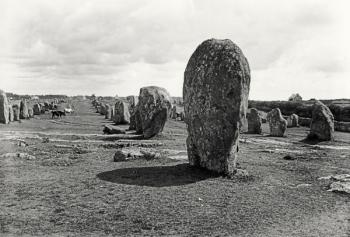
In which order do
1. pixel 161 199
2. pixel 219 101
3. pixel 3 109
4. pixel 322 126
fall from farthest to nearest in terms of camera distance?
pixel 3 109 < pixel 322 126 < pixel 219 101 < pixel 161 199

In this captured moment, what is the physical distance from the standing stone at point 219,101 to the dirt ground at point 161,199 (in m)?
0.79

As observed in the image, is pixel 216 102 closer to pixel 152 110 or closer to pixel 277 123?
pixel 152 110

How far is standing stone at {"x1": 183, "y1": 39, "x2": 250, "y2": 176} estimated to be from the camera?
555 inches

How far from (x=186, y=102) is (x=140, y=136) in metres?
13.1

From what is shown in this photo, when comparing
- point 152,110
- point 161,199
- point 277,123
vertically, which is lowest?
point 161,199

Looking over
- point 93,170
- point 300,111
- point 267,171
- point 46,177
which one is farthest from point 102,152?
point 300,111

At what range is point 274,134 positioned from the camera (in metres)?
34.8

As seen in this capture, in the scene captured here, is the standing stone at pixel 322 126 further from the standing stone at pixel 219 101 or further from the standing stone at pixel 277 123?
the standing stone at pixel 219 101

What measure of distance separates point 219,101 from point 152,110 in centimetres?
1336

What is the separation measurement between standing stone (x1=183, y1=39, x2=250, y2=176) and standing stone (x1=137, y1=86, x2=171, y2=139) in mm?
12444

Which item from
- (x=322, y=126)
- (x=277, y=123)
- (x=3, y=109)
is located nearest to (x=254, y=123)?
(x=277, y=123)

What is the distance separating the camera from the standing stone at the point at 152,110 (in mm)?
27266

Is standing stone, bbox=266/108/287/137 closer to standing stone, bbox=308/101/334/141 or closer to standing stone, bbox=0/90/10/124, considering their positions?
standing stone, bbox=308/101/334/141

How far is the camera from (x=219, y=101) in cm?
1415
